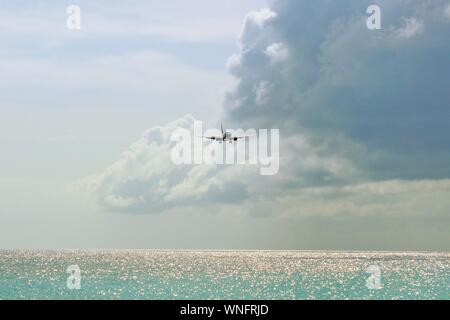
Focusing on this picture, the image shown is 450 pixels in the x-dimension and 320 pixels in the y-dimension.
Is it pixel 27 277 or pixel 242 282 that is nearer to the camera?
pixel 242 282

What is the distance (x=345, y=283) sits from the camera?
134 m
